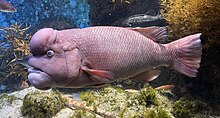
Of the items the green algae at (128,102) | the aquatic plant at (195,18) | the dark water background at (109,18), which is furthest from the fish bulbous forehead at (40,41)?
the dark water background at (109,18)

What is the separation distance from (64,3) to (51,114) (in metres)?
9.07

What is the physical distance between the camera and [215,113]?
489cm

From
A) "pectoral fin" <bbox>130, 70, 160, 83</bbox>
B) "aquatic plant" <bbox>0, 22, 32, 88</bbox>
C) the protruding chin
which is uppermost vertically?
the protruding chin

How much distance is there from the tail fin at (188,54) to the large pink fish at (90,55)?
9.8 inches

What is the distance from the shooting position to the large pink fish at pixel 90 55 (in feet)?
7.23

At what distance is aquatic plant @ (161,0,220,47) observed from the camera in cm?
471

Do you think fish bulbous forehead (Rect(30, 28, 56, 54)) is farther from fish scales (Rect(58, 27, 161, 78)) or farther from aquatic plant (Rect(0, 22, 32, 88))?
aquatic plant (Rect(0, 22, 32, 88))

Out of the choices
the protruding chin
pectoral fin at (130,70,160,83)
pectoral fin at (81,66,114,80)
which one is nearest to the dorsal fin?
pectoral fin at (130,70,160,83)

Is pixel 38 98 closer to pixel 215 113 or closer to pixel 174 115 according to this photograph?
pixel 174 115

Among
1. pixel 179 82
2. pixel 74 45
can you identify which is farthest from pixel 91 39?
pixel 179 82

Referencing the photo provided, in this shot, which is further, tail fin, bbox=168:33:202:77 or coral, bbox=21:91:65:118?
coral, bbox=21:91:65:118

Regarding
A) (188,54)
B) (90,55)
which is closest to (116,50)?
(90,55)

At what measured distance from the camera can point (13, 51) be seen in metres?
9.03

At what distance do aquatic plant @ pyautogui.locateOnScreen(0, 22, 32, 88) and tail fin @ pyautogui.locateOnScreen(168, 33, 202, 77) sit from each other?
620cm
